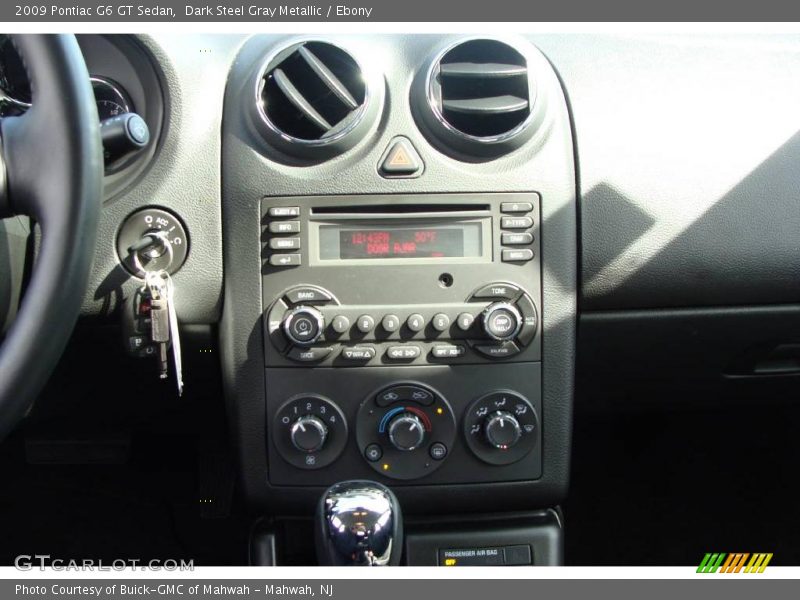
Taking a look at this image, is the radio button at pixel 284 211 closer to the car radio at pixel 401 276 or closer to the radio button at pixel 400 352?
the car radio at pixel 401 276

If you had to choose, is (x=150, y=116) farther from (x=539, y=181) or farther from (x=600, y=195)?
(x=600, y=195)

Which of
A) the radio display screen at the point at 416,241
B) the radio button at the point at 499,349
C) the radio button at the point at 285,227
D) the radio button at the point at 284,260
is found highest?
the radio button at the point at 285,227

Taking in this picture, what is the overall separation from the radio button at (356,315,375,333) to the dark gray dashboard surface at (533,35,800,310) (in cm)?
40

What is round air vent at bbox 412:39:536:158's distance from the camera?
4.60ft

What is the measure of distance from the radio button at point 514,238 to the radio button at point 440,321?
0.16 metres

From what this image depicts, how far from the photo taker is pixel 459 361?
1.43 m

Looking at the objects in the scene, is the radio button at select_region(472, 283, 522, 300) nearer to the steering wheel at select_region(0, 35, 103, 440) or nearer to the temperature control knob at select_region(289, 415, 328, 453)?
the temperature control knob at select_region(289, 415, 328, 453)

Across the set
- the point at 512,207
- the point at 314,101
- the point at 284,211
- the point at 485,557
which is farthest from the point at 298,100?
the point at 485,557

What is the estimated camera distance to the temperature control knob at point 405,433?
1.38 m

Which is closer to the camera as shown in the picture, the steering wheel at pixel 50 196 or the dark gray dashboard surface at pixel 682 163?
the steering wheel at pixel 50 196

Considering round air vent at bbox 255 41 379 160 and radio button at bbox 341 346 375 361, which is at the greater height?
round air vent at bbox 255 41 379 160

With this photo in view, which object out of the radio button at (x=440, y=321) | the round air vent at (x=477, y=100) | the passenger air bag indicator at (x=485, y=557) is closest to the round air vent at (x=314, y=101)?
the round air vent at (x=477, y=100)

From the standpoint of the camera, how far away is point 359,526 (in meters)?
1.15
